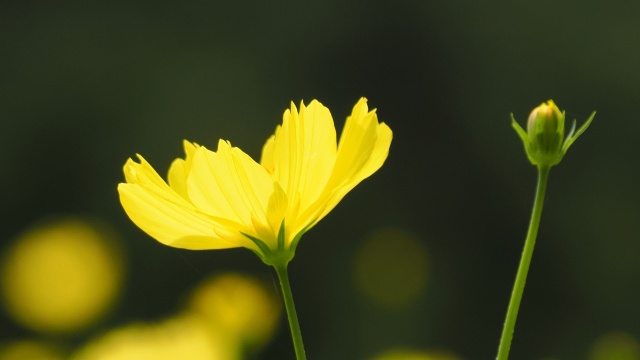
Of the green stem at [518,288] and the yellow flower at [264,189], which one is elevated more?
the yellow flower at [264,189]

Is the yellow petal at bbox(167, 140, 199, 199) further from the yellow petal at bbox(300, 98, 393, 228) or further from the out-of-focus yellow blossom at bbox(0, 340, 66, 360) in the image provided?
the out-of-focus yellow blossom at bbox(0, 340, 66, 360)

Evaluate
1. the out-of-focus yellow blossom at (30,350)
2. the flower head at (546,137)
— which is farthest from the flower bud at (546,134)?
the out-of-focus yellow blossom at (30,350)

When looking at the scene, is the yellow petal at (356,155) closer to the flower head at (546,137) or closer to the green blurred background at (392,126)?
the flower head at (546,137)

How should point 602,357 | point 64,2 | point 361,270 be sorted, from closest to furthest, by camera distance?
1. point 602,357
2. point 361,270
3. point 64,2

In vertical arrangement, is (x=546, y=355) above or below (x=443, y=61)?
below

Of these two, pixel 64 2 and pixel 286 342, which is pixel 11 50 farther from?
pixel 286 342

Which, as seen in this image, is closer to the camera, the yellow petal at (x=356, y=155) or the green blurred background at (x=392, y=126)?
the yellow petal at (x=356, y=155)

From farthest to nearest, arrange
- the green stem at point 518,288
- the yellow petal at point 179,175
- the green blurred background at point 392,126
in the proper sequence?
the green blurred background at point 392,126 → the yellow petal at point 179,175 → the green stem at point 518,288

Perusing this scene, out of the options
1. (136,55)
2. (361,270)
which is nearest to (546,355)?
(361,270)
